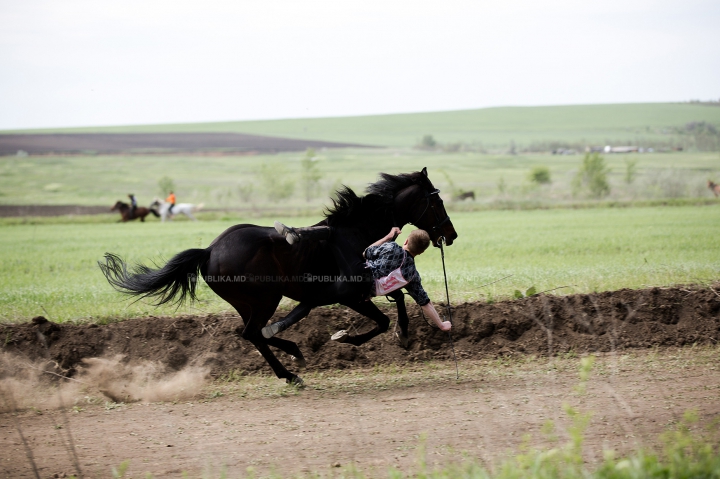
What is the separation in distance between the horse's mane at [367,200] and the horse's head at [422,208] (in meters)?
0.04

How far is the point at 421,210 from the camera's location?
28.8ft

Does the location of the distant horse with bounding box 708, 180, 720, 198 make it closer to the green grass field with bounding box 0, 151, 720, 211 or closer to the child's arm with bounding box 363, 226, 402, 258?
the green grass field with bounding box 0, 151, 720, 211

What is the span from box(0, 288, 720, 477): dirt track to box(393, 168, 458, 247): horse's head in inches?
61.7

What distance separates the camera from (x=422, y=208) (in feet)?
28.8

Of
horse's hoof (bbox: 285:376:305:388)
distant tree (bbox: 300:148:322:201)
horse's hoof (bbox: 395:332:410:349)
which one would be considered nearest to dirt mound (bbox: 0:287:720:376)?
horse's hoof (bbox: 395:332:410:349)

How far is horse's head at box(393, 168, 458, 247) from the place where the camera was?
28.7ft

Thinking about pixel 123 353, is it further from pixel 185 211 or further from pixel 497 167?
pixel 497 167

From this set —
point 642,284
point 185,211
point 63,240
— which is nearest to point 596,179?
point 185,211

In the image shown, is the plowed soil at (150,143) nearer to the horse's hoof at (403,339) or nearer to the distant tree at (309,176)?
the distant tree at (309,176)

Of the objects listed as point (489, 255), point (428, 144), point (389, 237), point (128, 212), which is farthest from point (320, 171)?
point (389, 237)

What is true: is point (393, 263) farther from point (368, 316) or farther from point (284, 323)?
point (284, 323)

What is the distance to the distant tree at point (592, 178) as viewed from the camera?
4957 cm

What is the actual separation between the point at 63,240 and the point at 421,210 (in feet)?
78.0

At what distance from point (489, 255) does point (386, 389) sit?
1204cm
